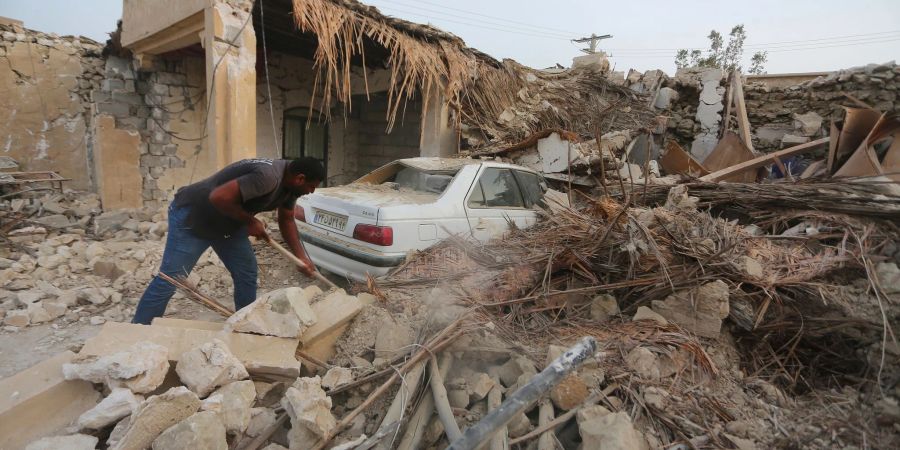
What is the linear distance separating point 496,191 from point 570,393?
2.92 meters

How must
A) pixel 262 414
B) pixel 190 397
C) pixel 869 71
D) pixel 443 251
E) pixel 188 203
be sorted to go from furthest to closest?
pixel 869 71, pixel 443 251, pixel 188 203, pixel 262 414, pixel 190 397

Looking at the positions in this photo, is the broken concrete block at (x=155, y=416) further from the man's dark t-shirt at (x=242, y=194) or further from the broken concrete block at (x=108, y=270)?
the broken concrete block at (x=108, y=270)

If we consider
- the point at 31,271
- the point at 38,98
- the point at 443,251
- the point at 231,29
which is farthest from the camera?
the point at 38,98

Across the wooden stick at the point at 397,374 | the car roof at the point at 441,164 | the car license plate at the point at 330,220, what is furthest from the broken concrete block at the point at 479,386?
the car roof at the point at 441,164

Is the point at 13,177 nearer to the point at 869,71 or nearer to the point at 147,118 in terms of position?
the point at 147,118

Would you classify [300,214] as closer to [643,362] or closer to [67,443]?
[67,443]

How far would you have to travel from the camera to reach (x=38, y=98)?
7.17m

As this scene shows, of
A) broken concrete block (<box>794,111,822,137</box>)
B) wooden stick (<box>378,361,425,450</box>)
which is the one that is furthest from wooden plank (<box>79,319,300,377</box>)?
broken concrete block (<box>794,111,822,137</box>)

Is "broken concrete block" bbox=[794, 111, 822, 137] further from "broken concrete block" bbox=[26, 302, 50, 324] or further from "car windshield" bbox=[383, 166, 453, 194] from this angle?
"broken concrete block" bbox=[26, 302, 50, 324]

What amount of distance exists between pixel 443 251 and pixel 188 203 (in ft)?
6.51

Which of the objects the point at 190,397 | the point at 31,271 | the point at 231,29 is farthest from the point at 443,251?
the point at 31,271

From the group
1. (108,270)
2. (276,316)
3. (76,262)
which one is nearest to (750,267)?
(276,316)

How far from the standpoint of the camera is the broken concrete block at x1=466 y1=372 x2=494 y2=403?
83.1 inches

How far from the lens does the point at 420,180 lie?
15.5 ft
